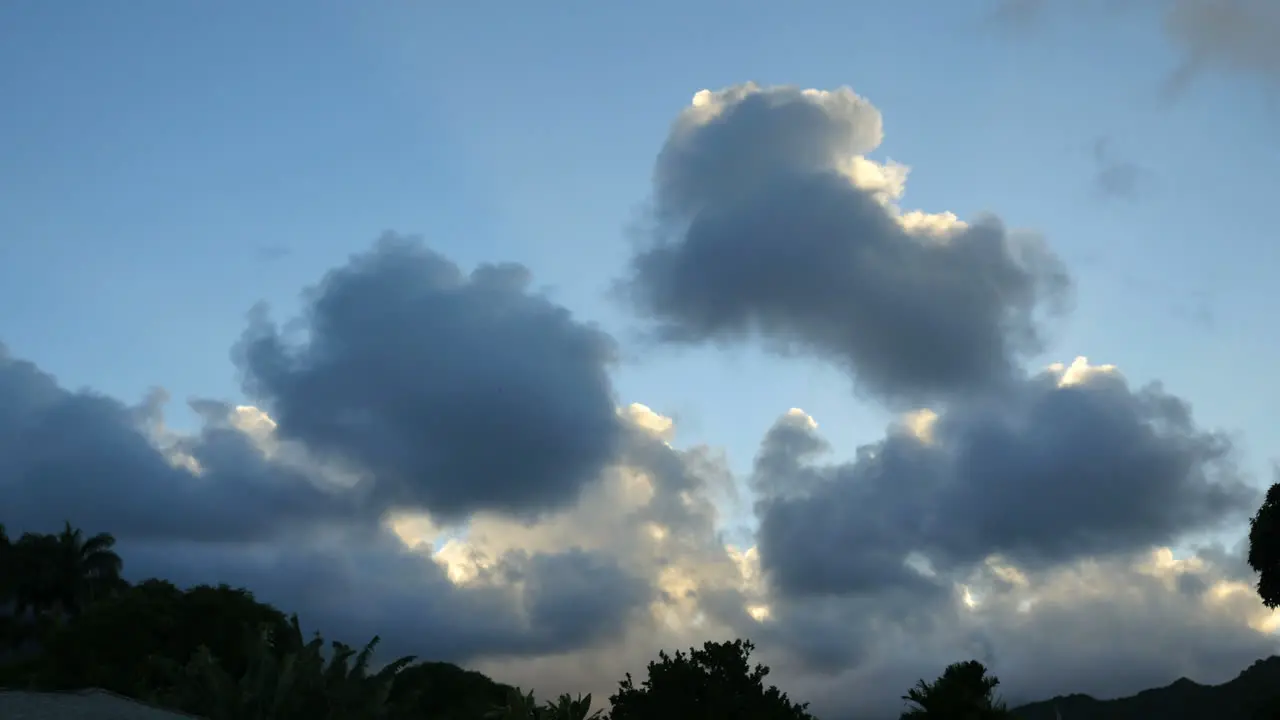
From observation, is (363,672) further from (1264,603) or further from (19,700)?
(1264,603)

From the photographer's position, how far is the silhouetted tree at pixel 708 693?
50.1m

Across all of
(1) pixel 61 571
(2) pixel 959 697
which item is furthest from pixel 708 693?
(1) pixel 61 571

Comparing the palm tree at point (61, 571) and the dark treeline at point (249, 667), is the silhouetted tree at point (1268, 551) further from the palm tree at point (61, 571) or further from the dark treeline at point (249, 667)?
the palm tree at point (61, 571)

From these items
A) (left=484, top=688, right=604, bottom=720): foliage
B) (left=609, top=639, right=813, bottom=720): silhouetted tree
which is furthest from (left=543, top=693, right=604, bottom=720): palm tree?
(left=609, top=639, right=813, bottom=720): silhouetted tree

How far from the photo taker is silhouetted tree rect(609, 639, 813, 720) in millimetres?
50094

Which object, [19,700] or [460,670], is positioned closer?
[19,700]

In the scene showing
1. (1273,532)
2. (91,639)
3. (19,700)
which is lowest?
(19,700)

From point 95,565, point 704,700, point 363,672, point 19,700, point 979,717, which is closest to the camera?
point 19,700

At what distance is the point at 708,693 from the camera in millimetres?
50812

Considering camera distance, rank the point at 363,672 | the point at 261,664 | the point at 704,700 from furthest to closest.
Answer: the point at 704,700 → the point at 363,672 → the point at 261,664

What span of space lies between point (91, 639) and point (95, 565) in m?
31.5

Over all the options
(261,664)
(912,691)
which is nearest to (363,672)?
(261,664)

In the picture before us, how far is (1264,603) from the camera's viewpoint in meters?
47.5

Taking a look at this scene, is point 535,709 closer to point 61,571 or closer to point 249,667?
point 249,667
